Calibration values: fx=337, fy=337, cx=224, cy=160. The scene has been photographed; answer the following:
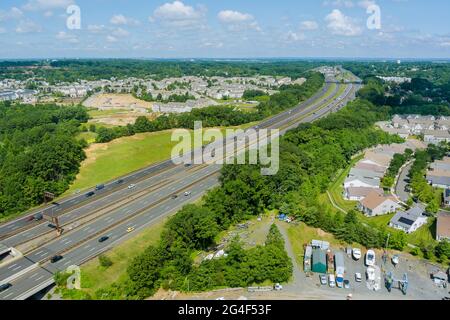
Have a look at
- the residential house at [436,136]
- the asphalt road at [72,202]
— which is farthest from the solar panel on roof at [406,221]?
the residential house at [436,136]

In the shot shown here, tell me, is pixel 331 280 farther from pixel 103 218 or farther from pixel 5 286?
pixel 5 286

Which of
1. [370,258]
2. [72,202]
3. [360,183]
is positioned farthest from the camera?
[360,183]

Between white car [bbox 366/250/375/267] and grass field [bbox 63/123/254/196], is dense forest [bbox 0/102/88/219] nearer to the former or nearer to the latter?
grass field [bbox 63/123/254/196]

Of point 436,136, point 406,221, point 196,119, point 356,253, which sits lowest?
point 356,253

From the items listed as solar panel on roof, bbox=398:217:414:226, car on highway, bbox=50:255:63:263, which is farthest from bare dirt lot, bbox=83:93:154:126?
solar panel on roof, bbox=398:217:414:226

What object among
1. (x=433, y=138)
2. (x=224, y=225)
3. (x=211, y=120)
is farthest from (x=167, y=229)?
(x=433, y=138)

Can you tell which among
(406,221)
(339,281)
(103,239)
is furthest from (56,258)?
(406,221)

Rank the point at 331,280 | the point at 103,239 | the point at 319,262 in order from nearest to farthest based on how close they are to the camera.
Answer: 1. the point at 331,280
2. the point at 319,262
3. the point at 103,239
